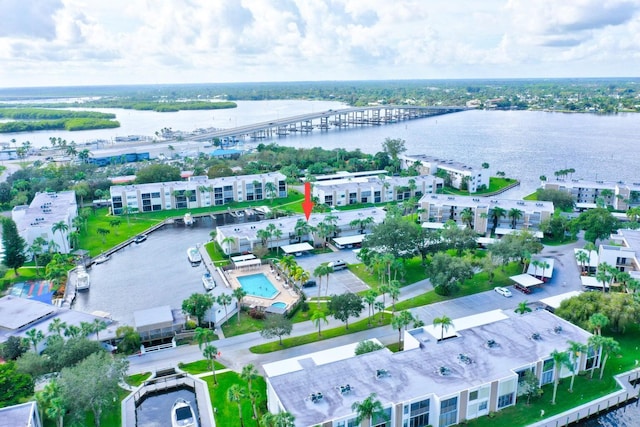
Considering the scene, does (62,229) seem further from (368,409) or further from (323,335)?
(368,409)

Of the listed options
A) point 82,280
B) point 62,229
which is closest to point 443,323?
point 82,280

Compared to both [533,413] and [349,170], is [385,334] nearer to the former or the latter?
[533,413]

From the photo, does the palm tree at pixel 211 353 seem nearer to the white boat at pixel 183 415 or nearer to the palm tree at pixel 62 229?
the white boat at pixel 183 415

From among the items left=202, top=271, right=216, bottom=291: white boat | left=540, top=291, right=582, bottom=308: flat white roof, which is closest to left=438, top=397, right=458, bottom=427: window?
left=540, top=291, right=582, bottom=308: flat white roof

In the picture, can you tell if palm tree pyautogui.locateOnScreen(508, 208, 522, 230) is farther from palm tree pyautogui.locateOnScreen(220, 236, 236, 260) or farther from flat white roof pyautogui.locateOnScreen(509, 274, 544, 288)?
palm tree pyautogui.locateOnScreen(220, 236, 236, 260)

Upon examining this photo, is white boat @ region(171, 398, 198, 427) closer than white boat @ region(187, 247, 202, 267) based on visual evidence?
Yes
